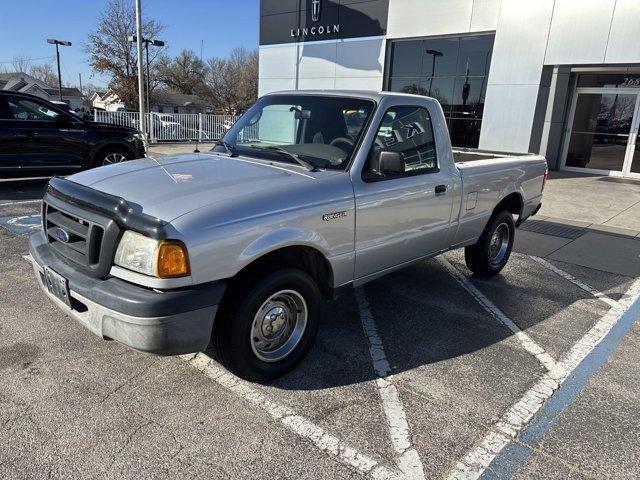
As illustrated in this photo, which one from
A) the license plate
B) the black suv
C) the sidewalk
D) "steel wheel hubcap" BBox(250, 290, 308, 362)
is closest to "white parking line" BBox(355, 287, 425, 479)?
"steel wheel hubcap" BBox(250, 290, 308, 362)

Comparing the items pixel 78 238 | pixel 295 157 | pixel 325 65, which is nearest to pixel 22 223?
pixel 78 238

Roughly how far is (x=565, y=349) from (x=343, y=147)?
95.4 inches

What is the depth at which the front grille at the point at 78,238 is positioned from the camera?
282cm

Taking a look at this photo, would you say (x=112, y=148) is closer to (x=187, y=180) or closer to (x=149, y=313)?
(x=187, y=180)

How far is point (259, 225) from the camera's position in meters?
2.94

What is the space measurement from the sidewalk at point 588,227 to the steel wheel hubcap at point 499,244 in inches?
52.3

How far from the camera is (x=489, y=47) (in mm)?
15188

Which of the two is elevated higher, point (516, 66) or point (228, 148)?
point (516, 66)

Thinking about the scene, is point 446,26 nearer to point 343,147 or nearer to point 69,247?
point 343,147

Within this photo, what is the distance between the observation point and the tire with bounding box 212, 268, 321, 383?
295cm

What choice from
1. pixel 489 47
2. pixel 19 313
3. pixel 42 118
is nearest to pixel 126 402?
pixel 19 313

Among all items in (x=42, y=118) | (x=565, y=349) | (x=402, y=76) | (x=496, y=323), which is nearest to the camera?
(x=565, y=349)

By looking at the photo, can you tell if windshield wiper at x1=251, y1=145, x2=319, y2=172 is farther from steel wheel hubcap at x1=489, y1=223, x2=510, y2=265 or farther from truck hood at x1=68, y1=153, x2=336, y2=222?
steel wheel hubcap at x1=489, y1=223, x2=510, y2=265

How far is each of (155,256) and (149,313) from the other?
30cm
